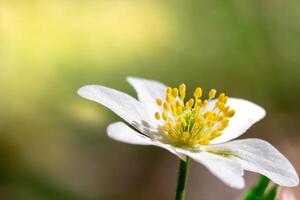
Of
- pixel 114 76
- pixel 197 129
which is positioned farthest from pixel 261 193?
pixel 114 76

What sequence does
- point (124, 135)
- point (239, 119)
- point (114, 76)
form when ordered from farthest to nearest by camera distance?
point (114, 76), point (239, 119), point (124, 135)

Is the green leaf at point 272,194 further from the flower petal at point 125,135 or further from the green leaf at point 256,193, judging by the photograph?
the flower petal at point 125,135

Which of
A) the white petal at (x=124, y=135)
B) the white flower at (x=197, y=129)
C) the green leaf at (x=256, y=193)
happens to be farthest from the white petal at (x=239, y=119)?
the white petal at (x=124, y=135)

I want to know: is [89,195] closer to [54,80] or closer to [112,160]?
[112,160]

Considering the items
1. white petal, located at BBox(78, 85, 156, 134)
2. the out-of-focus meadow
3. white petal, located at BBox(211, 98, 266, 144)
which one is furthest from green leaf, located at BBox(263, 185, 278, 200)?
the out-of-focus meadow

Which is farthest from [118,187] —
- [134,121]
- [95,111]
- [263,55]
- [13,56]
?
[134,121]

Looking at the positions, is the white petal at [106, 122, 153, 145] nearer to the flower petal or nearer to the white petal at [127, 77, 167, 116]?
the flower petal

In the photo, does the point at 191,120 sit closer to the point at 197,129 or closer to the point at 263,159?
the point at 197,129
